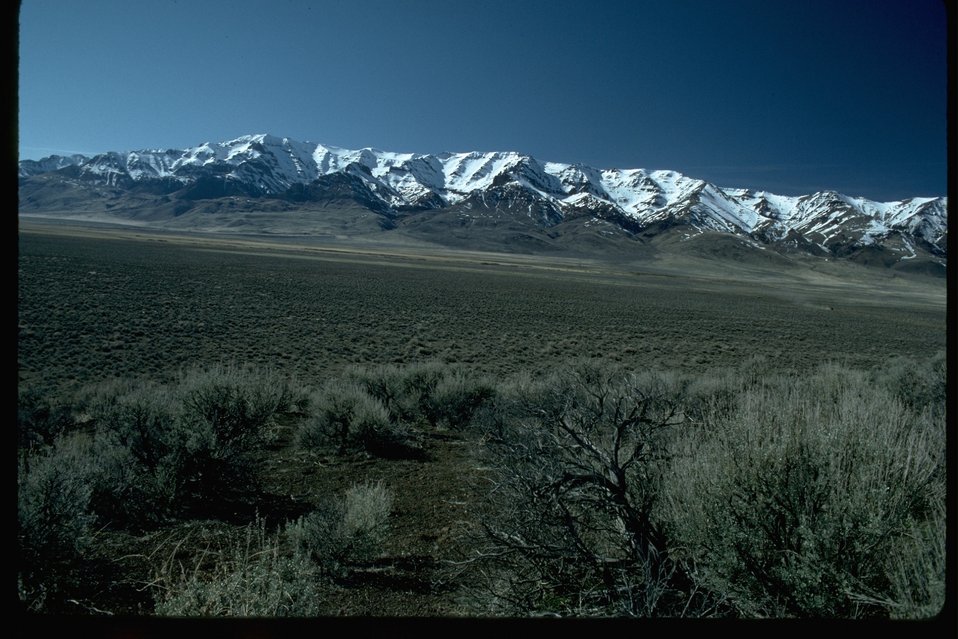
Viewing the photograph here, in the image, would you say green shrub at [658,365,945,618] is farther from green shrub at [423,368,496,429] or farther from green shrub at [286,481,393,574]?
green shrub at [423,368,496,429]

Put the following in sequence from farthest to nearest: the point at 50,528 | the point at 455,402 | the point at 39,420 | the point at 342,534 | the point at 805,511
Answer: the point at 455,402
the point at 39,420
the point at 342,534
the point at 50,528
the point at 805,511

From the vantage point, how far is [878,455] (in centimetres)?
230

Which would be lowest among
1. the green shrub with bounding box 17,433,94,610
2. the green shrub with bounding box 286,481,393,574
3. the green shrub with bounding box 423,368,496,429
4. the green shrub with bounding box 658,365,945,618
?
the green shrub with bounding box 423,368,496,429

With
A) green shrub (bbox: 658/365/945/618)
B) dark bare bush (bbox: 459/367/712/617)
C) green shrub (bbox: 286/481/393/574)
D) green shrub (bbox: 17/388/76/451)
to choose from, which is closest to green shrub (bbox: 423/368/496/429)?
green shrub (bbox: 286/481/393/574)

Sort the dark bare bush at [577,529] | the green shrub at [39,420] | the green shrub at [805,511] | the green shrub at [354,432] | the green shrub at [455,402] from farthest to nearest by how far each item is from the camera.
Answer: the green shrub at [455,402]
the green shrub at [354,432]
the green shrub at [39,420]
the dark bare bush at [577,529]
the green shrub at [805,511]

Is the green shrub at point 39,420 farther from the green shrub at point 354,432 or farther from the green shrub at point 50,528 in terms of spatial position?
the green shrub at point 50,528

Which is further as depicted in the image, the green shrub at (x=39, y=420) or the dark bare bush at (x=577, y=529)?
the green shrub at (x=39, y=420)

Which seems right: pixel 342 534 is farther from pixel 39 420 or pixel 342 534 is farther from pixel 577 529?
pixel 39 420

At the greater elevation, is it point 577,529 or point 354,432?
point 577,529

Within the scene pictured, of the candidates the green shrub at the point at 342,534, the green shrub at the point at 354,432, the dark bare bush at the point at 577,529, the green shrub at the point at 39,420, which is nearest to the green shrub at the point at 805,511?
the dark bare bush at the point at 577,529

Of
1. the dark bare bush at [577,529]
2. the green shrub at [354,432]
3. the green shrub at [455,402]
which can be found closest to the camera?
the dark bare bush at [577,529]

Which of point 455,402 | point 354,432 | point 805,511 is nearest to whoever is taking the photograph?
point 805,511

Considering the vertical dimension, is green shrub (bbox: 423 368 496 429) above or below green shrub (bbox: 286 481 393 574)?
below

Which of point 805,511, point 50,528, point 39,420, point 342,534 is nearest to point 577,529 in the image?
point 805,511
